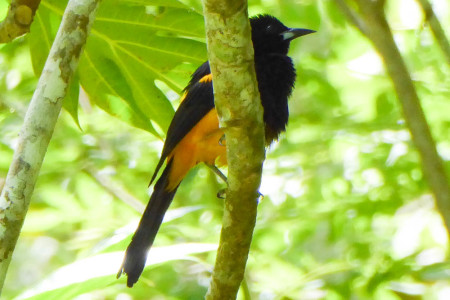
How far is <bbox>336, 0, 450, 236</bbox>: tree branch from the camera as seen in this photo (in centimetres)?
312

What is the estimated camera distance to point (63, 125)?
5141 millimetres

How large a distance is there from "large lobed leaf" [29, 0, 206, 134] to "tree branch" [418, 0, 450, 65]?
112 centimetres

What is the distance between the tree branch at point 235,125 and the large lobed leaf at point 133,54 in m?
1.20

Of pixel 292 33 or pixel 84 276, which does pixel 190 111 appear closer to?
pixel 292 33

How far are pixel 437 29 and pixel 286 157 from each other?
75.7 inches

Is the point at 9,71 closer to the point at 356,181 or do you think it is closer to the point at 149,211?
the point at 149,211

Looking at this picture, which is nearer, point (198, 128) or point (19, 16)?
point (19, 16)

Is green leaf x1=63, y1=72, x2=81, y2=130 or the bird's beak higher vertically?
the bird's beak

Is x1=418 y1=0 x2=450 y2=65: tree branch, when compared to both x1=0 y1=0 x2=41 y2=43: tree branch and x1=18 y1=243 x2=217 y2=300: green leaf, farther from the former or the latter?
x1=0 y1=0 x2=41 y2=43: tree branch

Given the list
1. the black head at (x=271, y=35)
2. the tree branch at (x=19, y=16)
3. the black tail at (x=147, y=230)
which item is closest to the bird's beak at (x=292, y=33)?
the black head at (x=271, y=35)

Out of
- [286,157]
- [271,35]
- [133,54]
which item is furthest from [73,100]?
[286,157]

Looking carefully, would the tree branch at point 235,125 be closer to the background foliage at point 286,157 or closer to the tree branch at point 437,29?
the background foliage at point 286,157

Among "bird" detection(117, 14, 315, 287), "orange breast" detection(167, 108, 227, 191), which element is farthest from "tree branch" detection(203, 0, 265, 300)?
"orange breast" detection(167, 108, 227, 191)

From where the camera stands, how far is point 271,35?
4129 millimetres
